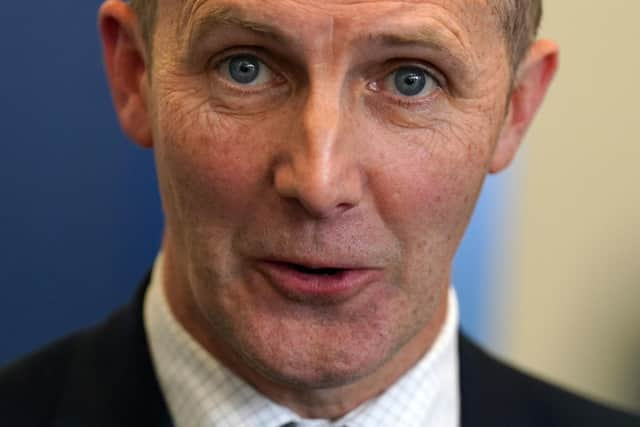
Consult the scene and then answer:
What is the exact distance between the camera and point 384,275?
119 centimetres

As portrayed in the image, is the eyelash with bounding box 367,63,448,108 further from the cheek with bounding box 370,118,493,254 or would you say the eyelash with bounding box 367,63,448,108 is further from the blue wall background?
the blue wall background

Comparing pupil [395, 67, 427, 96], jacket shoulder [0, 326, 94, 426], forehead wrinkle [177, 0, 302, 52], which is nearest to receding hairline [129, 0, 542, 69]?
forehead wrinkle [177, 0, 302, 52]

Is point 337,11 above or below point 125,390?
above

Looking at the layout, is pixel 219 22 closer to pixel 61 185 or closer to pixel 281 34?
pixel 281 34

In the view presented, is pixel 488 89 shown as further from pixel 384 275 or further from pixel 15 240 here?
pixel 15 240

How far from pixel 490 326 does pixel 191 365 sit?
129 cm

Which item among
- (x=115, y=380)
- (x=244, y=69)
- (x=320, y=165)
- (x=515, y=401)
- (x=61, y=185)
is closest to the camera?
(x=320, y=165)

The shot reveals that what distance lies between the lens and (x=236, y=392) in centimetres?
133

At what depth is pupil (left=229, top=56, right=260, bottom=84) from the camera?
1.18 m

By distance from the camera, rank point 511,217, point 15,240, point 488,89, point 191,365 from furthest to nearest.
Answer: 1. point 511,217
2. point 15,240
3. point 191,365
4. point 488,89

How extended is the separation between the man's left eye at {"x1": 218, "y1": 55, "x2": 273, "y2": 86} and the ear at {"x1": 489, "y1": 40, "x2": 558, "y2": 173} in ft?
1.19

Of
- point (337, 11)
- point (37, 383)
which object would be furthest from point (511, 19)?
point (37, 383)

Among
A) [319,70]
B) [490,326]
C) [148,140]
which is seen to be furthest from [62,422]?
[490,326]

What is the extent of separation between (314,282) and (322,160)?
0.16m
